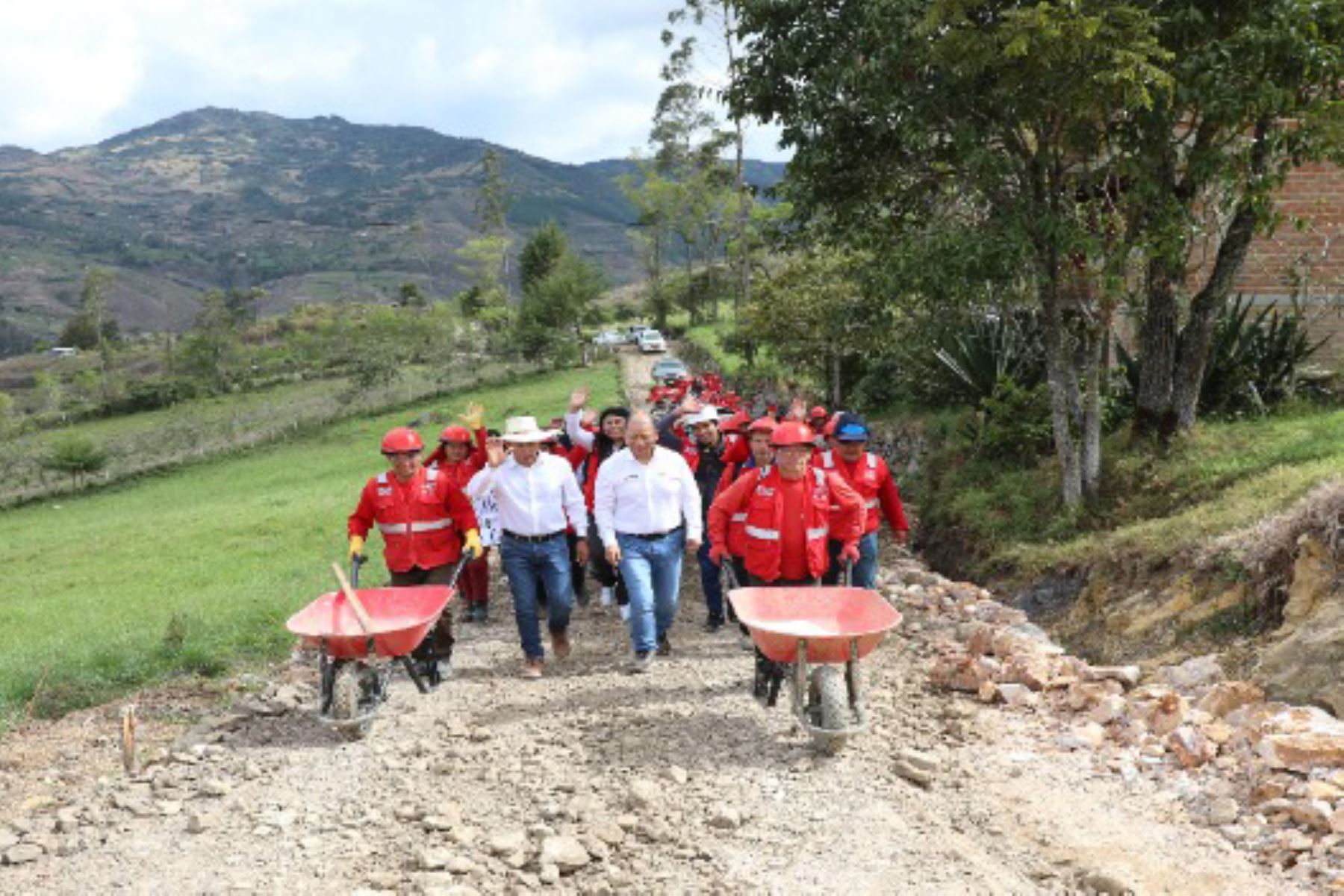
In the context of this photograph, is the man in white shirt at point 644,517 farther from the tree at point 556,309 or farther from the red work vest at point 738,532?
the tree at point 556,309

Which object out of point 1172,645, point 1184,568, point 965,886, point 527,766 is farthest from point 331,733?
point 1184,568

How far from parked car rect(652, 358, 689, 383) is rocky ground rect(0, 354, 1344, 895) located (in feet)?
90.9

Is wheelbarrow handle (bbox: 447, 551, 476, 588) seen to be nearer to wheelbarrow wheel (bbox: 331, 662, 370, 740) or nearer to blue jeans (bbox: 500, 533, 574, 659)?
blue jeans (bbox: 500, 533, 574, 659)

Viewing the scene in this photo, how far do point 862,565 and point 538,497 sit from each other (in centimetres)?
231

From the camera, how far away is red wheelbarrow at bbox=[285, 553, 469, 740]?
545 cm

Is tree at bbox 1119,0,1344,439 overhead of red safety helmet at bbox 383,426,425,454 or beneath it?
overhead

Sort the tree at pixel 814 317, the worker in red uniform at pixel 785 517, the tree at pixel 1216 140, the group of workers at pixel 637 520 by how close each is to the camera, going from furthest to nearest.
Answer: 1. the tree at pixel 814 317
2. the tree at pixel 1216 140
3. the group of workers at pixel 637 520
4. the worker in red uniform at pixel 785 517

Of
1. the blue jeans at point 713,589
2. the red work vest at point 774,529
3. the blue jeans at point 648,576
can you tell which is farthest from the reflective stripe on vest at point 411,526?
the blue jeans at point 713,589

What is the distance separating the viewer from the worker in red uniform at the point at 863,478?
694 cm


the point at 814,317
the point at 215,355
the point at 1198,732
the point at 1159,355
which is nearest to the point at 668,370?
the point at 814,317

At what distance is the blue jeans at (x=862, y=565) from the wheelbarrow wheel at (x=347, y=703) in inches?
120

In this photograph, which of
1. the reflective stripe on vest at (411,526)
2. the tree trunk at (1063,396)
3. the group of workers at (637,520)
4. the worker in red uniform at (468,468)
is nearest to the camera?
the group of workers at (637,520)

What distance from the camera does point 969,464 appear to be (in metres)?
12.2

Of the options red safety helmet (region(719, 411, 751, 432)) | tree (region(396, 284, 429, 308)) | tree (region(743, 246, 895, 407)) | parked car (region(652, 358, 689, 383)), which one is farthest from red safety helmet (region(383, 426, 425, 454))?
tree (region(396, 284, 429, 308))
